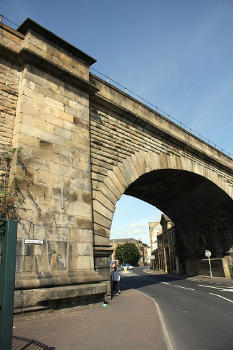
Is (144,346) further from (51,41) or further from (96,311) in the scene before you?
(51,41)

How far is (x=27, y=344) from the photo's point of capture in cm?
394

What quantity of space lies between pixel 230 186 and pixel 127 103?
1137 centimetres

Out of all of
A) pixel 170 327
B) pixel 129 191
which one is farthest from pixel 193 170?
pixel 170 327

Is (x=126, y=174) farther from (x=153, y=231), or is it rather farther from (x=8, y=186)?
(x=153, y=231)

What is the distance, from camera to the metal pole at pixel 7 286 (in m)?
2.97

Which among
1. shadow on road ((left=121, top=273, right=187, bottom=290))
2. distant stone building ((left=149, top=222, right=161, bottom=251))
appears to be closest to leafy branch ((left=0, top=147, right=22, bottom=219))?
shadow on road ((left=121, top=273, right=187, bottom=290))

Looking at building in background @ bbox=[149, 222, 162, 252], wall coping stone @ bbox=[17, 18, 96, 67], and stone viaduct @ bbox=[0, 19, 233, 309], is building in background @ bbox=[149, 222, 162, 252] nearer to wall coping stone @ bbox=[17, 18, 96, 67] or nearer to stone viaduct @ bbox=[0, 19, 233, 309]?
stone viaduct @ bbox=[0, 19, 233, 309]

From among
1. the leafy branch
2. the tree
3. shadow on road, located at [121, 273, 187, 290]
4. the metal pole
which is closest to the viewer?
the metal pole

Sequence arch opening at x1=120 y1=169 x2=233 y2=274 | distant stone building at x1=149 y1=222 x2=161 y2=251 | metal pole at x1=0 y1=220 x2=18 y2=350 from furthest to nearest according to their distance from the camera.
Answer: distant stone building at x1=149 y1=222 x2=161 y2=251 < arch opening at x1=120 y1=169 x2=233 y2=274 < metal pole at x1=0 y1=220 x2=18 y2=350

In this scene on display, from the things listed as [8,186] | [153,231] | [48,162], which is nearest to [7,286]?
[8,186]

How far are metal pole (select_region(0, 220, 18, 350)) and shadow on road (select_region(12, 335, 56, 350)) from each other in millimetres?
947

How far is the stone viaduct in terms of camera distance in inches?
275

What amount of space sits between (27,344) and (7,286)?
1466 mm

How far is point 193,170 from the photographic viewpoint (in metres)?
16.2
